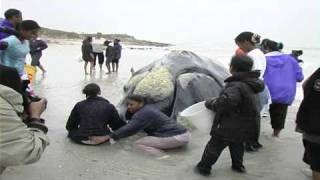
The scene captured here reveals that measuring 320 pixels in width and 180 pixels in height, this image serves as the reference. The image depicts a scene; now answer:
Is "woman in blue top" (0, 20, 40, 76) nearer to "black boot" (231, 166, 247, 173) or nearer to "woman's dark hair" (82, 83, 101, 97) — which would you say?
"woman's dark hair" (82, 83, 101, 97)

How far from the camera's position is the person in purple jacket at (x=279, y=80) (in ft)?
23.6

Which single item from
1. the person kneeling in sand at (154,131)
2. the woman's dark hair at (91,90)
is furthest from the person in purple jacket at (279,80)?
the woman's dark hair at (91,90)

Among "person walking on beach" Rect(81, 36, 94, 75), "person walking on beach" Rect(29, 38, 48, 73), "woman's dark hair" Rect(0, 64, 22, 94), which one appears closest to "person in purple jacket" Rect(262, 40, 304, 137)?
"woman's dark hair" Rect(0, 64, 22, 94)

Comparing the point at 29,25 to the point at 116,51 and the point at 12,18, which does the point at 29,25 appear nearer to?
the point at 12,18

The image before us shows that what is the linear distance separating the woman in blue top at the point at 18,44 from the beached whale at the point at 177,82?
1979mm

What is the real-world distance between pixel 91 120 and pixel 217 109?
1914 millimetres

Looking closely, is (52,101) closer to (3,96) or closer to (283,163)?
(283,163)

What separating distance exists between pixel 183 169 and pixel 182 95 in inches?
101

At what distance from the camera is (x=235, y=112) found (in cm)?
524

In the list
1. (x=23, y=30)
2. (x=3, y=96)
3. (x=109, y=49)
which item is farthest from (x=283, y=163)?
(x=109, y=49)

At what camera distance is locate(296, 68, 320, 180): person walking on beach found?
4.35 metres

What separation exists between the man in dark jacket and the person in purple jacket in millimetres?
1882

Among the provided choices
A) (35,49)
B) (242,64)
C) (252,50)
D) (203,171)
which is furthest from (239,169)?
(35,49)

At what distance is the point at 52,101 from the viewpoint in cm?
1042
